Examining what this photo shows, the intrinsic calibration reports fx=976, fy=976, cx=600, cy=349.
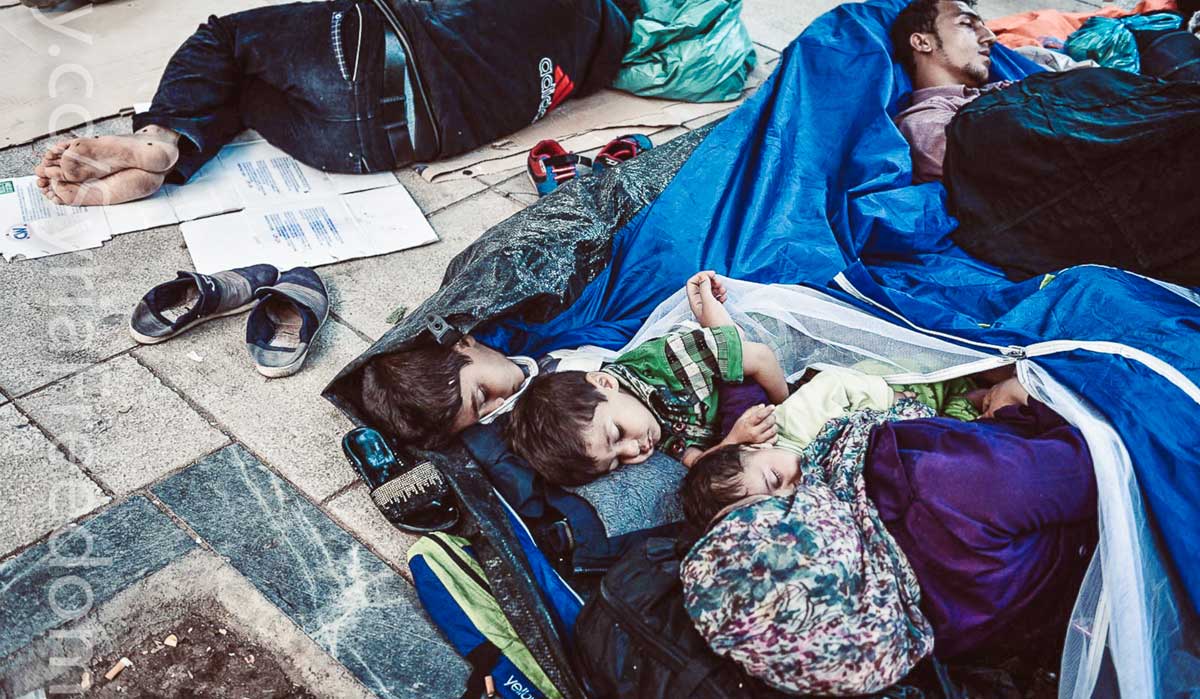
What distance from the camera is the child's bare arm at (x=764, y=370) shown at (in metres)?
2.34

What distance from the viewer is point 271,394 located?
260 cm

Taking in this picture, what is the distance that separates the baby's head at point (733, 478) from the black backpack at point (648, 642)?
0.10 m

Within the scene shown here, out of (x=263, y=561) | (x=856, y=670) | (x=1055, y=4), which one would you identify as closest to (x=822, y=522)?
(x=856, y=670)

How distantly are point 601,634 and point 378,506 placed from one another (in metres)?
0.67

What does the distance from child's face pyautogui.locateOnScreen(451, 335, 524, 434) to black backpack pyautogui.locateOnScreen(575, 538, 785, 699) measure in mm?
589

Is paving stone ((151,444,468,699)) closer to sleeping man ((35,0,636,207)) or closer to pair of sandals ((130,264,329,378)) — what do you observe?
pair of sandals ((130,264,329,378))

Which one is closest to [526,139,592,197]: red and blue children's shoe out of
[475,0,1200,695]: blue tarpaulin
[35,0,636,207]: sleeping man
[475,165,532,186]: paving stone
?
[475,165,532,186]: paving stone

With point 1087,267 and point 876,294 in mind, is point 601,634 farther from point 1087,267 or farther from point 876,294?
point 1087,267

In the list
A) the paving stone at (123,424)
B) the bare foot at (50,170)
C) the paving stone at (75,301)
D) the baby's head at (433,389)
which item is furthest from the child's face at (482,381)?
the bare foot at (50,170)

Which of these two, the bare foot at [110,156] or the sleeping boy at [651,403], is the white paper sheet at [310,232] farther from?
the sleeping boy at [651,403]

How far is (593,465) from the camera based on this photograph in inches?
82.1

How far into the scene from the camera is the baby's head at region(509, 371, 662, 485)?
2.07m

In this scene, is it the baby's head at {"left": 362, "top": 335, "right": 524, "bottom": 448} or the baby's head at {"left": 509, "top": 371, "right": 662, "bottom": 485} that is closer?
the baby's head at {"left": 509, "top": 371, "right": 662, "bottom": 485}

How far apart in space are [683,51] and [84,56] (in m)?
2.41
